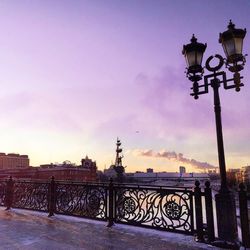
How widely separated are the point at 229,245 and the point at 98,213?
4.10 metres

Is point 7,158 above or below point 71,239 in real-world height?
above

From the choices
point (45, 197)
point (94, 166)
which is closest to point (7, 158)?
point (94, 166)

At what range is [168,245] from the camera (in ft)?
19.7

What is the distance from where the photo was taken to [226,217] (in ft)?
20.0

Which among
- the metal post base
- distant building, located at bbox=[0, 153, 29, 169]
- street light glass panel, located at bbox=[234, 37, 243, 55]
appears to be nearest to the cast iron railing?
the metal post base

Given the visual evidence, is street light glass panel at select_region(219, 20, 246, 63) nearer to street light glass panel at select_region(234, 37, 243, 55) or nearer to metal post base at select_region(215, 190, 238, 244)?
street light glass panel at select_region(234, 37, 243, 55)

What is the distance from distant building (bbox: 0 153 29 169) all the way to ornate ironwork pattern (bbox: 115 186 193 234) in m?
162

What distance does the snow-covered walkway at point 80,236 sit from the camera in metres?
5.90

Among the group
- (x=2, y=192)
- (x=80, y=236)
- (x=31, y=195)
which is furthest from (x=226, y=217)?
(x=2, y=192)

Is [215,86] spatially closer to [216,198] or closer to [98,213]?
[216,198]

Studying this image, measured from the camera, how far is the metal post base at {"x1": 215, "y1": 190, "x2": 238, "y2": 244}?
19.6 ft

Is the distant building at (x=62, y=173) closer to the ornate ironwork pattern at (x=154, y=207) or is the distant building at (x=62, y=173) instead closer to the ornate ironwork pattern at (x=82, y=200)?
the ornate ironwork pattern at (x=82, y=200)

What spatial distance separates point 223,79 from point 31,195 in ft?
26.0

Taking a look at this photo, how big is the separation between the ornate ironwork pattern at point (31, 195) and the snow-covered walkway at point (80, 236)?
1618mm
